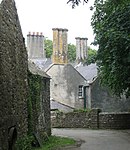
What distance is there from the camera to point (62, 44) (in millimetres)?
45812

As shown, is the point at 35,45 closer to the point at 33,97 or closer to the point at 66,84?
the point at 66,84

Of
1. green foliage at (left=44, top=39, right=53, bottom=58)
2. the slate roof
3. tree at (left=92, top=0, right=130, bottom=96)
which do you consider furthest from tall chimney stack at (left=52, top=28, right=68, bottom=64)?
green foliage at (left=44, top=39, right=53, bottom=58)

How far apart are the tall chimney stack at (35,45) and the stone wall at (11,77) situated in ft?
115

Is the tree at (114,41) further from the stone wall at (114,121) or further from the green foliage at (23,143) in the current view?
the green foliage at (23,143)

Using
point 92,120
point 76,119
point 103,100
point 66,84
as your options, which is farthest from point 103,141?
point 66,84

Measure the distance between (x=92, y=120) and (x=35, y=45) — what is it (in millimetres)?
21523

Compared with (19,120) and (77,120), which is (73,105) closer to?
(77,120)

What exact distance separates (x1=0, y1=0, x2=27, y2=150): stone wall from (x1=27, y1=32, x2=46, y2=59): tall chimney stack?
3513 cm

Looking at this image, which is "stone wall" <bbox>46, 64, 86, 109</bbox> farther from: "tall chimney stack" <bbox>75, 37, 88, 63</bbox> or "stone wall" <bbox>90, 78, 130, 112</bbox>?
"tall chimney stack" <bbox>75, 37, 88, 63</bbox>

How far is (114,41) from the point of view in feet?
74.7

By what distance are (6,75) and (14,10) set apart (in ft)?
13.9

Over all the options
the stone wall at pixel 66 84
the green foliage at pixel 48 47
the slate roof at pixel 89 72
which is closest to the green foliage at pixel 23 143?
the slate roof at pixel 89 72

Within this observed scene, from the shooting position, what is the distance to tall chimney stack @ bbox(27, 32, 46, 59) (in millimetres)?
51969

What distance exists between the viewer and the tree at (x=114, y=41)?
74.2ft
